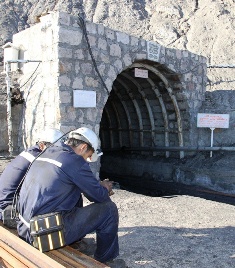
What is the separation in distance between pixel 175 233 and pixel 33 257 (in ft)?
7.30

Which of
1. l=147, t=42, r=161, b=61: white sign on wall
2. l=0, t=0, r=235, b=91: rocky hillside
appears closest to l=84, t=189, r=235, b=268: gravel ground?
l=147, t=42, r=161, b=61: white sign on wall

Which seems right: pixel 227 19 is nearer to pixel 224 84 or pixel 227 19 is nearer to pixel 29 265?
pixel 224 84

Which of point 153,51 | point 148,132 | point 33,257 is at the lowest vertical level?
point 33,257

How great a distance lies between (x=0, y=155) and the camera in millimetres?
8016

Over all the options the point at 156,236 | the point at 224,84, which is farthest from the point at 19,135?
the point at 224,84

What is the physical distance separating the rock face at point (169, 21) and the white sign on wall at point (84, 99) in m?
6.61

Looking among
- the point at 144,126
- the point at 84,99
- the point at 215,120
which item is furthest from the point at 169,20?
the point at 84,99

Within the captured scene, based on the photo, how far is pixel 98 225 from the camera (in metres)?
3.23

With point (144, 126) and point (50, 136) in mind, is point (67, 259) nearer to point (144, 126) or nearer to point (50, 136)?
point (50, 136)

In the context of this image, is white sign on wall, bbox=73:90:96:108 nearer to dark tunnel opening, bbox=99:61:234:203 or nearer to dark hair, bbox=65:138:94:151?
dark tunnel opening, bbox=99:61:234:203

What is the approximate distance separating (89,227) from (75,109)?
3.64m

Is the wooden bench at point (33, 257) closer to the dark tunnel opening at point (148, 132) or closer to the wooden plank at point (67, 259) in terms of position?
the wooden plank at point (67, 259)

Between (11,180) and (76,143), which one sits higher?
(76,143)

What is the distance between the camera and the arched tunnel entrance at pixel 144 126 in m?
9.29
